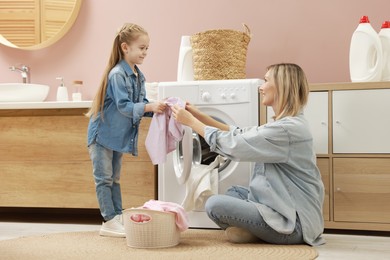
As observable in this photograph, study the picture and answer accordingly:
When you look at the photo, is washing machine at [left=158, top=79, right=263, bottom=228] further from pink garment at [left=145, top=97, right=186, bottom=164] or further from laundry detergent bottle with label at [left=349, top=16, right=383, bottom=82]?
laundry detergent bottle with label at [left=349, top=16, right=383, bottom=82]

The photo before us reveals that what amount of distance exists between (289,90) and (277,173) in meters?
0.36

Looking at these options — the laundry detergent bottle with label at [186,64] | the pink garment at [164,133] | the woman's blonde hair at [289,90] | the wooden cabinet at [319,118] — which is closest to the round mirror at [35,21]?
the laundry detergent bottle with label at [186,64]

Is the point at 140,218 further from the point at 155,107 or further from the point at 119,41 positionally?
the point at 119,41

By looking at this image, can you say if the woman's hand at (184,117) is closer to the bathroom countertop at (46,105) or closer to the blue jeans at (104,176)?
the blue jeans at (104,176)

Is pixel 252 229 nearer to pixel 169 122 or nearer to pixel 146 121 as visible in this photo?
pixel 169 122

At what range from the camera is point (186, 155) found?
2.92m

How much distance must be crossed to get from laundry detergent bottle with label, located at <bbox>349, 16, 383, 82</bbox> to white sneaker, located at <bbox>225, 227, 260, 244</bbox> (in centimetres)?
107

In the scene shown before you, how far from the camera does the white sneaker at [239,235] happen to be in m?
2.65

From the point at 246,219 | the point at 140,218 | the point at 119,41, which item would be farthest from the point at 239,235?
the point at 119,41

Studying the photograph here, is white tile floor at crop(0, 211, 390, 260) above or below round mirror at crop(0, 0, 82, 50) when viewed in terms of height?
below

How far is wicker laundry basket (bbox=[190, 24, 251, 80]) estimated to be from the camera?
3293 millimetres

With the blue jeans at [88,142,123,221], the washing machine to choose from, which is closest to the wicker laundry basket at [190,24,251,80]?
the washing machine

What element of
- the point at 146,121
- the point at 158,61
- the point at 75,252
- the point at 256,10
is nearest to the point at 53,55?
the point at 158,61

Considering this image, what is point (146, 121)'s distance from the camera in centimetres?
340
